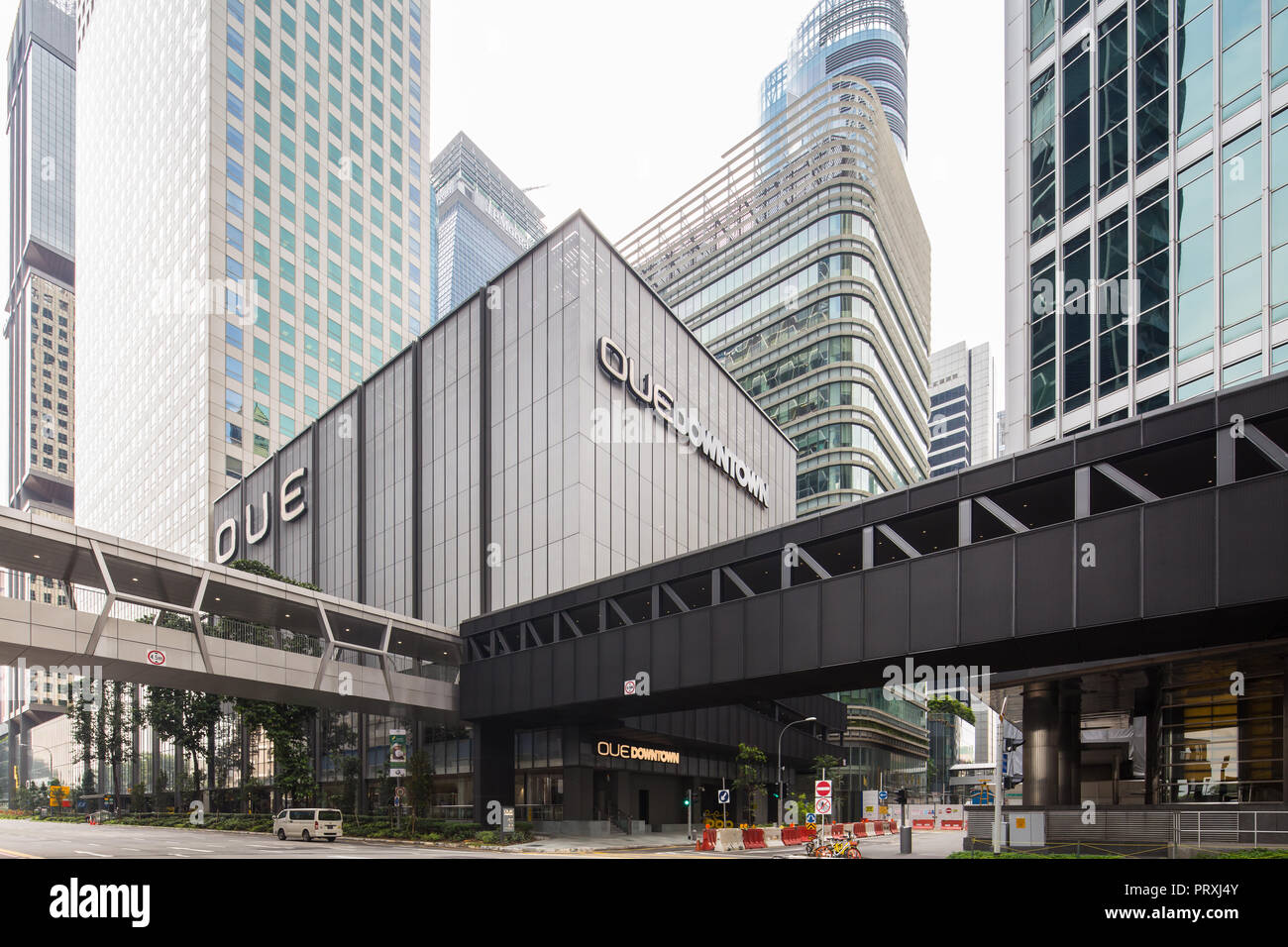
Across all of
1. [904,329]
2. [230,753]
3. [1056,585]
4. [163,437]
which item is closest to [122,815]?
[230,753]

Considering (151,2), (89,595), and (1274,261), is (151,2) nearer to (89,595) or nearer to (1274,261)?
(89,595)

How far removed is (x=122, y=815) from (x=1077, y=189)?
9892 cm

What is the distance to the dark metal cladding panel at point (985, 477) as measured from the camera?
27.8 meters

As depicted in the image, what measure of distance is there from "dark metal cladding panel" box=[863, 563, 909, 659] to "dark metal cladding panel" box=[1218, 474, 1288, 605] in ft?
29.4

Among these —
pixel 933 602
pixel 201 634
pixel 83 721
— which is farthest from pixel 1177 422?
pixel 83 721

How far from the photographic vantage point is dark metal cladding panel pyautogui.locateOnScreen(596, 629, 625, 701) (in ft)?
127

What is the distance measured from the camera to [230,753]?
75.1 m

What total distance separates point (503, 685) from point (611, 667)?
29.5 ft

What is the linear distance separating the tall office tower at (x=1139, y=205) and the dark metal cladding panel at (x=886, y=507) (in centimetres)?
1382

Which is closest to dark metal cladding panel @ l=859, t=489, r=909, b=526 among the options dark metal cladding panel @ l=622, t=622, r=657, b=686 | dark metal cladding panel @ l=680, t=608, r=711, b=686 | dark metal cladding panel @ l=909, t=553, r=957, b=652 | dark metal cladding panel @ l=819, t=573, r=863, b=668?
dark metal cladding panel @ l=819, t=573, r=863, b=668

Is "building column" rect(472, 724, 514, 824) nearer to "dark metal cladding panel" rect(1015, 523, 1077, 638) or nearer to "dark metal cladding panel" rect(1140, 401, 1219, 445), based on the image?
"dark metal cladding panel" rect(1015, 523, 1077, 638)

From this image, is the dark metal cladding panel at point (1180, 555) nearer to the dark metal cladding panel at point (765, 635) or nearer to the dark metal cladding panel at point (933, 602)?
the dark metal cladding panel at point (933, 602)

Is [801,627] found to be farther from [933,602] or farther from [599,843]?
[599,843]

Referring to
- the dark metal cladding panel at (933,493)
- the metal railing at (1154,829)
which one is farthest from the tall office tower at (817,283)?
the dark metal cladding panel at (933,493)
